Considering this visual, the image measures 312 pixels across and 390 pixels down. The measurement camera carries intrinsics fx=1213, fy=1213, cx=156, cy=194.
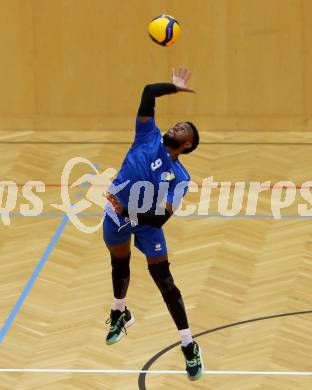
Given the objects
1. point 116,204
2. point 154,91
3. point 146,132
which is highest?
point 154,91

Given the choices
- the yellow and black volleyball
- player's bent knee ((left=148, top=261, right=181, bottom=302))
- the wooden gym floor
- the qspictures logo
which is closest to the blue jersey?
player's bent knee ((left=148, top=261, right=181, bottom=302))

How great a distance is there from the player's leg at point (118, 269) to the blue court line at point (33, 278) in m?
2.36

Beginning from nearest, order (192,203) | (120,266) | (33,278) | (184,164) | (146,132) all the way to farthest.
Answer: (146,132), (120,266), (33,278), (192,203), (184,164)

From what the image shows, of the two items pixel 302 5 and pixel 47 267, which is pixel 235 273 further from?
pixel 302 5

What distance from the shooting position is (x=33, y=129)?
2341cm

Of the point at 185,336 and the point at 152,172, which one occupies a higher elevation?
the point at 152,172

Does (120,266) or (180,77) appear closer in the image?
(180,77)

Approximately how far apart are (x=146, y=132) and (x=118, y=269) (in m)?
1.70

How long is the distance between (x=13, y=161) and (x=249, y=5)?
204 inches

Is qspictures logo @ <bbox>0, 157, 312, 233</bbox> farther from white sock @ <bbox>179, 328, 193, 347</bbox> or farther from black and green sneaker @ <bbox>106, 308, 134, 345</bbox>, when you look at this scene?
white sock @ <bbox>179, 328, 193, 347</bbox>

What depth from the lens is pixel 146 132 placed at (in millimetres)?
12727

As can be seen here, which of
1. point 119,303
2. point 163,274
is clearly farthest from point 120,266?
point 163,274

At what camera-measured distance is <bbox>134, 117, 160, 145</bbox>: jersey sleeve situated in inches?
499

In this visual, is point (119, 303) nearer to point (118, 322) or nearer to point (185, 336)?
point (118, 322)
